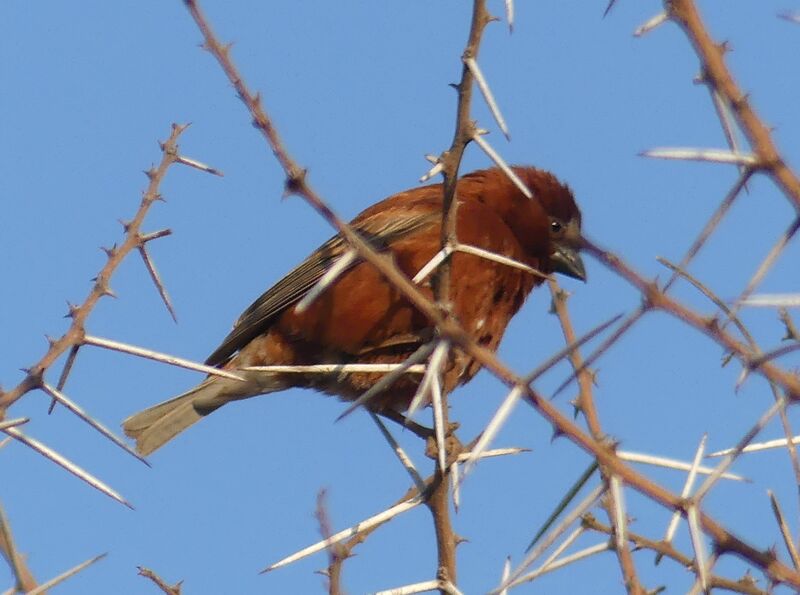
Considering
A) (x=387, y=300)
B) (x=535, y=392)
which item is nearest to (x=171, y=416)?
(x=387, y=300)

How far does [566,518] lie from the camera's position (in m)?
2.21

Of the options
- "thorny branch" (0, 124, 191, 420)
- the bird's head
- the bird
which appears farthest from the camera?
the bird's head

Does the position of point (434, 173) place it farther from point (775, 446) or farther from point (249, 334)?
point (249, 334)

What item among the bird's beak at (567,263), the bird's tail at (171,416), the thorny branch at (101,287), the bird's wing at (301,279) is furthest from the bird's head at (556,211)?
the thorny branch at (101,287)

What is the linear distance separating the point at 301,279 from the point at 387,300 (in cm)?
74

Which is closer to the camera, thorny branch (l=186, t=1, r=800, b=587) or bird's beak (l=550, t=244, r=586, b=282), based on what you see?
thorny branch (l=186, t=1, r=800, b=587)

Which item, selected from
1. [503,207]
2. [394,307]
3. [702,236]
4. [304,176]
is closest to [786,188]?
[702,236]

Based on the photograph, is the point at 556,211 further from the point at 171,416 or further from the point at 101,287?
the point at 101,287

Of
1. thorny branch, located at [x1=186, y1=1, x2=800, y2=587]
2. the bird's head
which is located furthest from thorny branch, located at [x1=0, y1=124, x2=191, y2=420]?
the bird's head

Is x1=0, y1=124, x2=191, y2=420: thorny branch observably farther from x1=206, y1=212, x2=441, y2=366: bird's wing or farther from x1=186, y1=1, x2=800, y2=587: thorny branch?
x1=206, y1=212, x2=441, y2=366: bird's wing

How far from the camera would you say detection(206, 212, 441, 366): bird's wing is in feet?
19.9

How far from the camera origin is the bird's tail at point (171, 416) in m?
6.16

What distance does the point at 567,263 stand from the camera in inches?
263

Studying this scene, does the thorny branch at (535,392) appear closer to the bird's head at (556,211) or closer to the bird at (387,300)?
the bird at (387,300)
